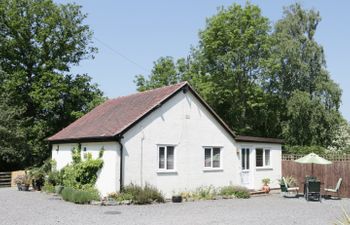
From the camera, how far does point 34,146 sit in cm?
3716

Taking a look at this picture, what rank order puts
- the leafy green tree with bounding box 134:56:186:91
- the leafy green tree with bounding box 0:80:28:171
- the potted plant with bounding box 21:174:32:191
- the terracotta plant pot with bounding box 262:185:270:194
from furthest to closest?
the leafy green tree with bounding box 134:56:186:91, the leafy green tree with bounding box 0:80:28:171, the potted plant with bounding box 21:174:32:191, the terracotta plant pot with bounding box 262:185:270:194

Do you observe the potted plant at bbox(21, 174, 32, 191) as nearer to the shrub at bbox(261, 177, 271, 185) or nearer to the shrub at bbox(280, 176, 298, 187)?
the shrub at bbox(261, 177, 271, 185)

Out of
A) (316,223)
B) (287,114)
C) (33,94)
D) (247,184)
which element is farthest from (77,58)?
(316,223)

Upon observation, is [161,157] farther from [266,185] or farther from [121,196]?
[266,185]

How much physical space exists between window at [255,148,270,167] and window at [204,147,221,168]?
339 centimetres

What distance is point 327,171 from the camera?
25.0 metres

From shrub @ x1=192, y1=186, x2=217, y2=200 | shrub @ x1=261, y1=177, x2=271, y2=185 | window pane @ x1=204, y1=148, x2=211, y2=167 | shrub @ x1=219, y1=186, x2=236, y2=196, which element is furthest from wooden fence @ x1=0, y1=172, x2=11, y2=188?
shrub @ x1=261, y1=177, x2=271, y2=185

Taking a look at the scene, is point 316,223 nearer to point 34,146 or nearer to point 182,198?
point 182,198

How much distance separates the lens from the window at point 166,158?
21.5 meters

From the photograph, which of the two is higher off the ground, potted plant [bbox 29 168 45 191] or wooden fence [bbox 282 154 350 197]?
wooden fence [bbox 282 154 350 197]

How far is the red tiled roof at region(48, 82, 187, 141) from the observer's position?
20.7 m

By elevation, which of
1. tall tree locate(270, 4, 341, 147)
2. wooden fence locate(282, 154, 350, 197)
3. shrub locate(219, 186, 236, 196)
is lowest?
shrub locate(219, 186, 236, 196)

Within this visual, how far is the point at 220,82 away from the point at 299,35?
30.0 feet

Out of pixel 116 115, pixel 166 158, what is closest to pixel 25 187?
pixel 116 115
